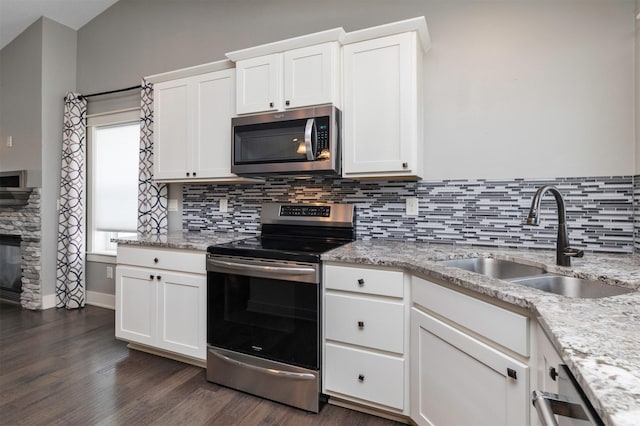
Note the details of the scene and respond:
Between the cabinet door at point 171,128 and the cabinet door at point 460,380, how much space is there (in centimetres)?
205

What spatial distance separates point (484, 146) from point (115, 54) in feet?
11.7

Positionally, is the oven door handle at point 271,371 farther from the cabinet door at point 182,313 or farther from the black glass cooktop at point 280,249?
the black glass cooktop at point 280,249

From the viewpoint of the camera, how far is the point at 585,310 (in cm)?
89

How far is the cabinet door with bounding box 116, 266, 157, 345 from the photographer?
7.70 ft

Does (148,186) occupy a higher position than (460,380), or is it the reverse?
(148,186)

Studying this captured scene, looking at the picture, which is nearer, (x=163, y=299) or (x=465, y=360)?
(x=465, y=360)

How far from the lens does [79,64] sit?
12.2 feet

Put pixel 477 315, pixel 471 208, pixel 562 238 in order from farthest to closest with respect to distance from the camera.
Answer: pixel 471 208
pixel 562 238
pixel 477 315

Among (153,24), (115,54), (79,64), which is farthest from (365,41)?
(79,64)

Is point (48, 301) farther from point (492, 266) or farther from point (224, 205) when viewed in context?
point (492, 266)

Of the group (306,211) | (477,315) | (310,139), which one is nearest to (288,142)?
(310,139)

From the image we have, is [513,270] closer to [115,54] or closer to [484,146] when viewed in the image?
[484,146]

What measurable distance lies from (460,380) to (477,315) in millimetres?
293

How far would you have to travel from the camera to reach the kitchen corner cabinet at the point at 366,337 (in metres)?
1.67
